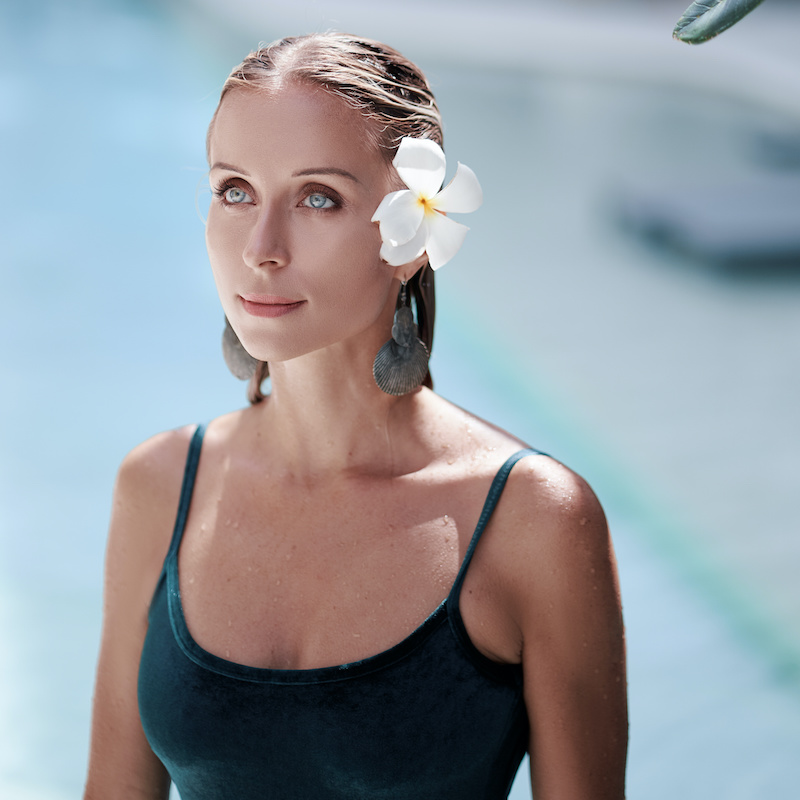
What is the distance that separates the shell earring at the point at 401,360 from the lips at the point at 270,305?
0.64 ft

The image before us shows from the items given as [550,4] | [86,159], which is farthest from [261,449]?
[550,4]

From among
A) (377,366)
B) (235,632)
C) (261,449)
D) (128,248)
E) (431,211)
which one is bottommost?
(128,248)

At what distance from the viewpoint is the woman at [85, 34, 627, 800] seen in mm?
1379

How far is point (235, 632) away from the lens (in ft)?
4.91

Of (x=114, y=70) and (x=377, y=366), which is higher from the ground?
(x=377, y=366)

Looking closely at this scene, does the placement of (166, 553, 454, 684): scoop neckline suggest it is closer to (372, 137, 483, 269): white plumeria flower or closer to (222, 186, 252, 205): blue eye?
(372, 137, 483, 269): white plumeria flower

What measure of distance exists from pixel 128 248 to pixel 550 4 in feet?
24.5

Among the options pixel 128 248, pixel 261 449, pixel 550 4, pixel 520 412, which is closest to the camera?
pixel 261 449

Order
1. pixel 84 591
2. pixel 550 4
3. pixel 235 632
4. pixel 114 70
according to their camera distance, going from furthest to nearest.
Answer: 1. pixel 550 4
2. pixel 114 70
3. pixel 84 591
4. pixel 235 632

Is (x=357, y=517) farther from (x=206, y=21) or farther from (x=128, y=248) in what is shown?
(x=206, y=21)

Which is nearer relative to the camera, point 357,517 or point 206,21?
point 357,517

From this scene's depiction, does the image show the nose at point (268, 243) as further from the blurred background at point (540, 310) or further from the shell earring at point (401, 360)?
the blurred background at point (540, 310)

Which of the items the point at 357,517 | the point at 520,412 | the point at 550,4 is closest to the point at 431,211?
the point at 357,517

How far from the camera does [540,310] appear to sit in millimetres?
6504
